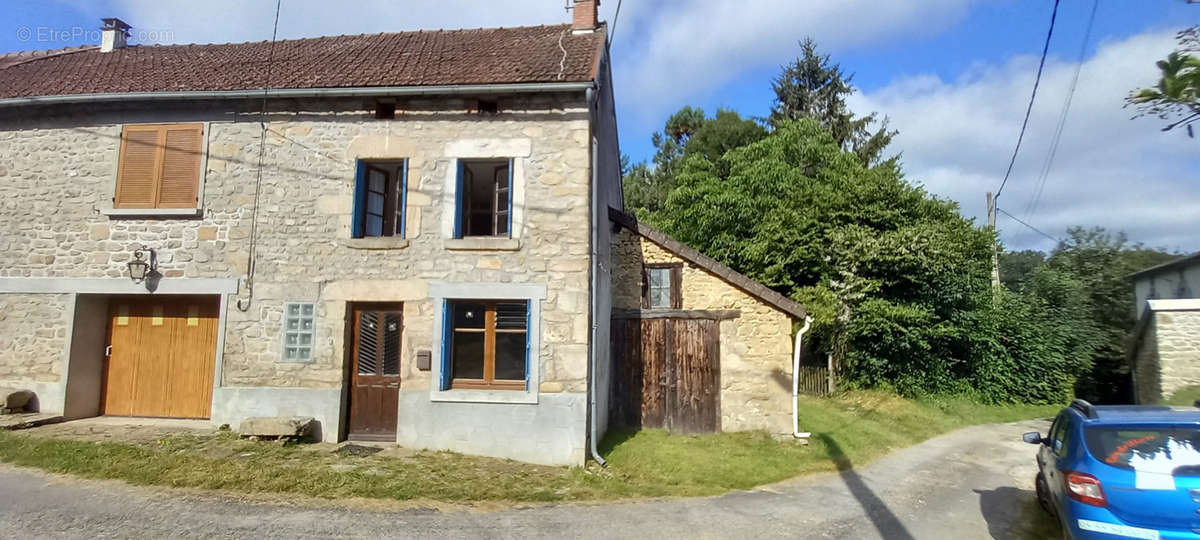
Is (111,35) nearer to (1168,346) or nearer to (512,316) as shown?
(512,316)

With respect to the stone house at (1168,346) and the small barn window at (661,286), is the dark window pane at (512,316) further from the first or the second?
the stone house at (1168,346)

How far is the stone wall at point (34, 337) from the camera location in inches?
369

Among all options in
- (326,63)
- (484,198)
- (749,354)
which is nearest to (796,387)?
(749,354)

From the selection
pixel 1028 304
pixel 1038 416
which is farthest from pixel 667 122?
pixel 1038 416

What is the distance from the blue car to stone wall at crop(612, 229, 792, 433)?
16.7 feet

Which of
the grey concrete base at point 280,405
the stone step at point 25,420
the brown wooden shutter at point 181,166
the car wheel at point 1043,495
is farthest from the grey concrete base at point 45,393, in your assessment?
the car wheel at point 1043,495

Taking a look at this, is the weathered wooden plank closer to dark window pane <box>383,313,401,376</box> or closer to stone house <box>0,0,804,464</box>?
stone house <box>0,0,804,464</box>

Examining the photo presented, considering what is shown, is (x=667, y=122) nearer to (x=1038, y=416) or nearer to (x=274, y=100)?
(x=1038, y=416)

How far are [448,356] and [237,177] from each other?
4.43 m

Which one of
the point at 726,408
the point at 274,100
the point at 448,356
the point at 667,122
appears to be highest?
the point at 667,122

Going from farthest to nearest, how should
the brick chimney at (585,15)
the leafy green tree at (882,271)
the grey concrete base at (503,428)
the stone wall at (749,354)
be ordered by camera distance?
1. the leafy green tree at (882,271)
2. the brick chimney at (585,15)
3. the stone wall at (749,354)
4. the grey concrete base at (503,428)

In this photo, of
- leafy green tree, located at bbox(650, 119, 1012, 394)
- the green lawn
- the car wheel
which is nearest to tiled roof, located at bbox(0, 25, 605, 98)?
the green lawn

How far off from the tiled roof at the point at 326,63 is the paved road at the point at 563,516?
5.92 m

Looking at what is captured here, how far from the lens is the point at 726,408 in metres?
10.6
